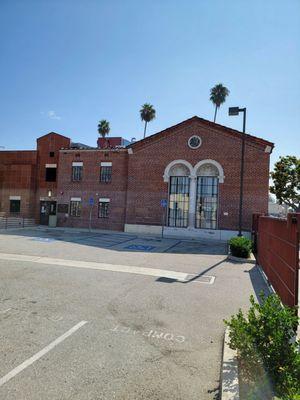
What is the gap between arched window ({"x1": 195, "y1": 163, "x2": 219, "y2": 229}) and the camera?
25.4 m

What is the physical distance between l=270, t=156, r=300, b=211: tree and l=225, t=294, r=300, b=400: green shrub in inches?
1619

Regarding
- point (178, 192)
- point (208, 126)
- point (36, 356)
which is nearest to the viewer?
point (36, 356)

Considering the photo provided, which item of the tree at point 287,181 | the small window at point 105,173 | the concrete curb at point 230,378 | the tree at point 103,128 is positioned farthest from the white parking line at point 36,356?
the tree at point 103,128

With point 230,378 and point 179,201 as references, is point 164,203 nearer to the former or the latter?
point 179,201

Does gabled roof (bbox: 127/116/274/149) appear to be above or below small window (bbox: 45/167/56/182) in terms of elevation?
above

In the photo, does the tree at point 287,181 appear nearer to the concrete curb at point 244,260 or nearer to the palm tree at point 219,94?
the palm tree at point 219,94

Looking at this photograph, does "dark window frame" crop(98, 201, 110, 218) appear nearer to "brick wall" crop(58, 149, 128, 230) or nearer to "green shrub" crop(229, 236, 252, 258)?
"brick wall" crop(58, 149, 128, 230)

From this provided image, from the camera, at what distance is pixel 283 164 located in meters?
42.4

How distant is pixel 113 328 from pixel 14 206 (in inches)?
1162

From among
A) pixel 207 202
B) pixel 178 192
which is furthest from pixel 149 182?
pixel 207 202

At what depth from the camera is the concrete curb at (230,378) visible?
3439mm

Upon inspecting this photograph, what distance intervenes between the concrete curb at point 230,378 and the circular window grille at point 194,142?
22.4 meters

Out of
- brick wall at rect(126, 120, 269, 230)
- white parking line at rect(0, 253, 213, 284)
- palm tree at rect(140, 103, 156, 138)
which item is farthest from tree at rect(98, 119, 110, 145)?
white parking line at rect(0, 253, 213, 284)

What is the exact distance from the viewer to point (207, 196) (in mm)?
25703
